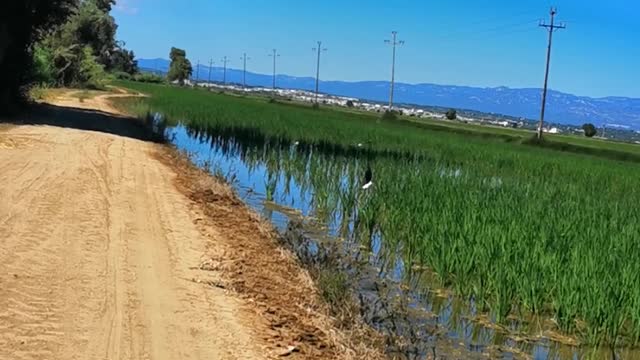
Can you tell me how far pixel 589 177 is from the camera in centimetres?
2080

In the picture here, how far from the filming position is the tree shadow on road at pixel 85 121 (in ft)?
67.1

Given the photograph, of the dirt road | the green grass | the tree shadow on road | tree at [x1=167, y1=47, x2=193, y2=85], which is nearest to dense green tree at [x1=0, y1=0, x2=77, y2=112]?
the tree shadow on road

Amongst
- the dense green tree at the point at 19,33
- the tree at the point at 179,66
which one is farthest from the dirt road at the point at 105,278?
the tree at the point at 179,66

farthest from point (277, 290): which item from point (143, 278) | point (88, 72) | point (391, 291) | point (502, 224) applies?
point (88, 72)

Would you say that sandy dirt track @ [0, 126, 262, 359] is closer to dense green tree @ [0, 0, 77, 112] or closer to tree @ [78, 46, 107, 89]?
dense green tree @ [0, 0, 77, 112]

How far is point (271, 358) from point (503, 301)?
2.72m

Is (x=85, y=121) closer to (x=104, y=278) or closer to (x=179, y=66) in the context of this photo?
(x=104, y=278)

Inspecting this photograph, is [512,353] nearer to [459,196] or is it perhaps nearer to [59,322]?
[59,322]

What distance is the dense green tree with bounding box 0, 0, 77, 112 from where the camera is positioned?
807 inches

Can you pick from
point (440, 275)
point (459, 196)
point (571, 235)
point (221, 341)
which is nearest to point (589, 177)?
point (459, 196)

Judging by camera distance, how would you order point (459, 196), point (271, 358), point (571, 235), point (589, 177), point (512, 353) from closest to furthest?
1. point (271, 358)
2. point (512, 353)
3. point (571, 235)
4. point (459, 196)
5. point (589, 177)

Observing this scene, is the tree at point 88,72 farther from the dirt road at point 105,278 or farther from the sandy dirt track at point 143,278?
the dirt road at point 105,278

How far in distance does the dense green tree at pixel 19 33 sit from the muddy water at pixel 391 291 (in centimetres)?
867

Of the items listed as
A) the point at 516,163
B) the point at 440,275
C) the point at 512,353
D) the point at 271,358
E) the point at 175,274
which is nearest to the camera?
the point at 271,358
